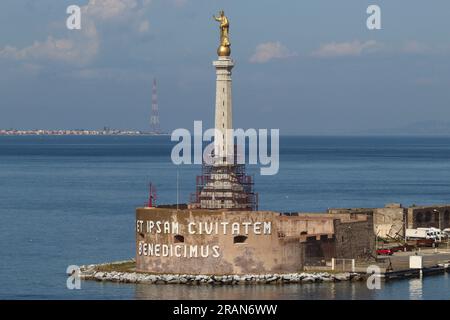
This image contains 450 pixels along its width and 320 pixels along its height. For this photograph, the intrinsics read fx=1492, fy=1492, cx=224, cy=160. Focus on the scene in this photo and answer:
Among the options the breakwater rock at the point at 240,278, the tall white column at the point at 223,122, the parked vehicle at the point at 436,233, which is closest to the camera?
the breakwater rock at the point at 240,278

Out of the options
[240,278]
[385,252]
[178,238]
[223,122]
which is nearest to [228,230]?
[240,278]

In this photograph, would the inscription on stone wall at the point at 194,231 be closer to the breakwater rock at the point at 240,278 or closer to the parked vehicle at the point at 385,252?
the breakwater rock at the point at 240,278

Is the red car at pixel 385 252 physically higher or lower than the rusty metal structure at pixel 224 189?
lower

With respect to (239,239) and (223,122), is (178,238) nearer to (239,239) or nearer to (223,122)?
(239,239)

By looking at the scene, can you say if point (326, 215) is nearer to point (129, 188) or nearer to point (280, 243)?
point (280, 243)

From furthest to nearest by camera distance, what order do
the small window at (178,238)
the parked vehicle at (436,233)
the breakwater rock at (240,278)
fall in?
1. the parked vehicle at (436,233)
2. the small window at (178,238)
3. the breakwater rock at (240,278)

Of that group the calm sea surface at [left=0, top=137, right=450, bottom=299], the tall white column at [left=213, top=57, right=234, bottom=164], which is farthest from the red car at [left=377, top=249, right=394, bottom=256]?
the tall white column at [left=213, top=57, right=234, bottom=164]

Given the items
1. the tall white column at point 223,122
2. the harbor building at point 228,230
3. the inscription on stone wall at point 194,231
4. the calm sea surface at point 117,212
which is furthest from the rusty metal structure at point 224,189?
the calm sea surface at point 117,212

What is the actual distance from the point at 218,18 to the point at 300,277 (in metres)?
14.2

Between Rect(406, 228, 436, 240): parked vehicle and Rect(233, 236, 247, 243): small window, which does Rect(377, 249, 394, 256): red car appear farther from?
Rect(233, 236, 247, 243): small window

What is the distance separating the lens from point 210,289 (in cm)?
6688
